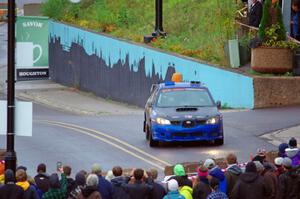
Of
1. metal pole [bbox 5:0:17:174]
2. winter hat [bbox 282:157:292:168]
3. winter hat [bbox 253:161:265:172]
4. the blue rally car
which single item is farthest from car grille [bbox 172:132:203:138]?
winter hat [bbox 253:161:265:172]

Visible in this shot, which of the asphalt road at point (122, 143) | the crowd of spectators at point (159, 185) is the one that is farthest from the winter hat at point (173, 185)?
the asphalt road at point (122, 143)

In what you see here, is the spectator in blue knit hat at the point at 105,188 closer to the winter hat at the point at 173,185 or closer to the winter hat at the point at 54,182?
the winter hat at the point at 54,182

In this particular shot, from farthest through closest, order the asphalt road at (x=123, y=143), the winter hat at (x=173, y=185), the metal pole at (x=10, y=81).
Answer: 1. the asphalt road at (x=123, y=143)
2. the metal pole at (x=10, y=81)
3. the winter hat at (x=173, y=185)

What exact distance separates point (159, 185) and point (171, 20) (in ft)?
99.2

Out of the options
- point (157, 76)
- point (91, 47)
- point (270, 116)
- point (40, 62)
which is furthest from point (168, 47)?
point (40, 62)

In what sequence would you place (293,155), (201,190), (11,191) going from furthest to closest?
(293,155) < (201,190) < (11,191)

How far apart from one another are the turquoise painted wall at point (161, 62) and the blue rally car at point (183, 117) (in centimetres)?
709

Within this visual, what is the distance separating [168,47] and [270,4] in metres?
8.60

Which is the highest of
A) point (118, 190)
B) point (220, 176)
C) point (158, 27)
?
point (158, 27)

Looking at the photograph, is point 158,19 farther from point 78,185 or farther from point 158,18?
point 78,185

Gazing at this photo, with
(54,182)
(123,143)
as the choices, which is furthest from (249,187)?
(123,143)

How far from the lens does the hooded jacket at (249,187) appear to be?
14.8m

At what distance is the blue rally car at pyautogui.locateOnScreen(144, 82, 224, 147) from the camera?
2550 cm

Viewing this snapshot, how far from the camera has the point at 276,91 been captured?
33219 mm
